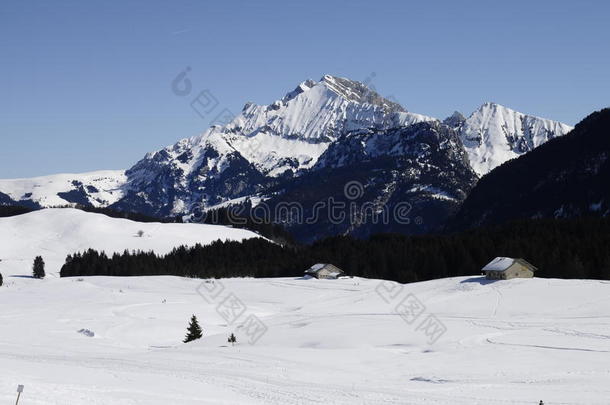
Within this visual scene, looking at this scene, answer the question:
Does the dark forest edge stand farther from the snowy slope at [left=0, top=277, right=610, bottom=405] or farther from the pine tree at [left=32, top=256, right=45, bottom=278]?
the snowy slope at [left=0, top=277, right=610, bottom=405]

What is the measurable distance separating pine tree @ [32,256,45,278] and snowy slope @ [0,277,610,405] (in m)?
51.2

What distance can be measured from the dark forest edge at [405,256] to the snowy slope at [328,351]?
67.2 ft

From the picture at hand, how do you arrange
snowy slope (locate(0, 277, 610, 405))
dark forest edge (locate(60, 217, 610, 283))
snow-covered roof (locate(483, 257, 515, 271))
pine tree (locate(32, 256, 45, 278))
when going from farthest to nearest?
pine tree (locate(32, 256, 45, 278)) < dark forest edge (locate(60, 217, 610, 283)) < snow-covered roof (locate(483, 257, 515, 271)) < snowy slope (locate(0, 277, 610, 405))

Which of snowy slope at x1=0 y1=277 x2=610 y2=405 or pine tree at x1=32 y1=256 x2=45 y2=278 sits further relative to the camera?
pine tree at x1=32 y1=256 x2=45 y2=278

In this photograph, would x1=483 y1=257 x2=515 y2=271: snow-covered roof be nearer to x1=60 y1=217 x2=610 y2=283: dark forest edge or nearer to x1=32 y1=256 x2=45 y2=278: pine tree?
x1=60 y1=217 x2=610 y2=283: dark forest edge

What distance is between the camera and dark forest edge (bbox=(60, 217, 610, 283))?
105625mm

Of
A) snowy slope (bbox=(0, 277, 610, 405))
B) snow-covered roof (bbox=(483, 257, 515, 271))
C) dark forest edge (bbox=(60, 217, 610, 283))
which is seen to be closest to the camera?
snowy slope (bbox=(0, 277, 610, 405))

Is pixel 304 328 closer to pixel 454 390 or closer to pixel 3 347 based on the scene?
pixel 3 347

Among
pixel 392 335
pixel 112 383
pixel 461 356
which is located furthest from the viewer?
pixel 392 335

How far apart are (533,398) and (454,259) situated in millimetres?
91184

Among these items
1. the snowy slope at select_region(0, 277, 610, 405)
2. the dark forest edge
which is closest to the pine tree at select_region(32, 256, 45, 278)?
the dark forest edge

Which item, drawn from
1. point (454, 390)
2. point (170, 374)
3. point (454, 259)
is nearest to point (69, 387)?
point (170, 374)

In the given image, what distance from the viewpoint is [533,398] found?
3056 cm

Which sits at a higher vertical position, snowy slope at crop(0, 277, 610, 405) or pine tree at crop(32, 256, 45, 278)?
pine tree at crop(32, 256, 45, 278)
